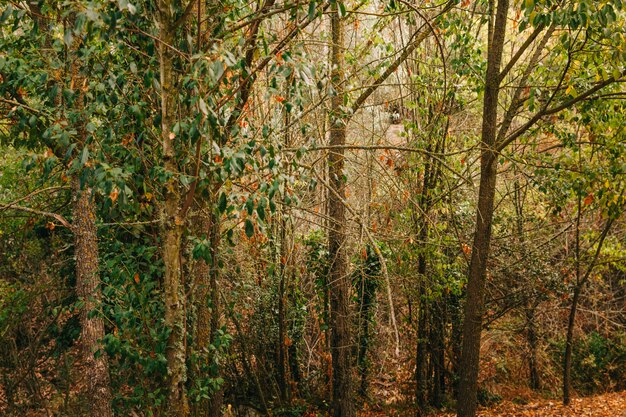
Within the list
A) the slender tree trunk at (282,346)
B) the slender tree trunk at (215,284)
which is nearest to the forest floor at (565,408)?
the slender tree trunk at (282,346)

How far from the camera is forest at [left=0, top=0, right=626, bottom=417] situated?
422 centimetres

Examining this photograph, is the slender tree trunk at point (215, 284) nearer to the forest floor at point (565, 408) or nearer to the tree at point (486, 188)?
the tree at point (486, 188)

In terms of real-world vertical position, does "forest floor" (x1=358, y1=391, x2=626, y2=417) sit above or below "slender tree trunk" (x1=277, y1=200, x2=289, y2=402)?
below

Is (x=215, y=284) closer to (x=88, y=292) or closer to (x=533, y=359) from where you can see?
(x=88, y=292)

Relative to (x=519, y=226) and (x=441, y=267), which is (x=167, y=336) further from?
(x=519, y=226)

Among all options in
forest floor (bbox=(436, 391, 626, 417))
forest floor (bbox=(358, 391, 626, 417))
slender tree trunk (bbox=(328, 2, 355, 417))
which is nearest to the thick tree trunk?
slender tree trunk (bbox=(328, 2, 355, 417))

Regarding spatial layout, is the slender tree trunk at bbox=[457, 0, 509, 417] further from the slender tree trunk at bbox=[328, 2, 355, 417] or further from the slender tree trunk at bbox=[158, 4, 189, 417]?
the slender tree trunk at bbox=[158, 4, 189, 417]

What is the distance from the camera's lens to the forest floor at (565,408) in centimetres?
996

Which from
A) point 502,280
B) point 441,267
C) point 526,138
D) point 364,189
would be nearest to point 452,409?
point 502,280

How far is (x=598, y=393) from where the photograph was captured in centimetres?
1265

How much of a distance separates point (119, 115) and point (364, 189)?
6.19 metres

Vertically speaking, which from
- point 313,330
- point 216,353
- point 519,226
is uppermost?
point 519,226

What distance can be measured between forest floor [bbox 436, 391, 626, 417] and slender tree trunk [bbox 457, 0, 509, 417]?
3400 mm

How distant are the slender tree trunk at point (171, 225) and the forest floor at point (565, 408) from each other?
24.4 feet
